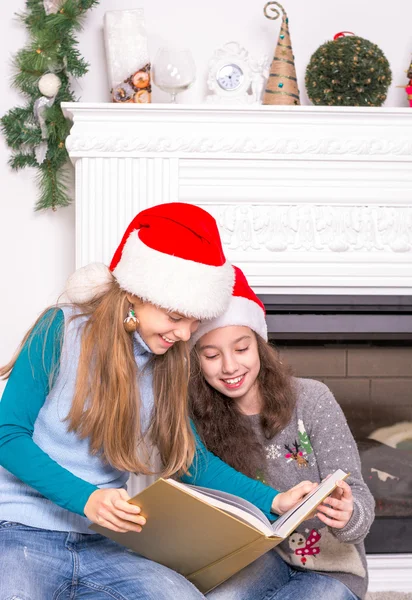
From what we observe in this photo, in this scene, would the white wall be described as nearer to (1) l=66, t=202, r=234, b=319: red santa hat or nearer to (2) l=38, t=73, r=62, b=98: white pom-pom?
(2) l=38, t=73, r=62, b=98: white pom-pom

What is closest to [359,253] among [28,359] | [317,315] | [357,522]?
[317,315]

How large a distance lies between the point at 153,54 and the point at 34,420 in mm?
1272

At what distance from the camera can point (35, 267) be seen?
2262 mm

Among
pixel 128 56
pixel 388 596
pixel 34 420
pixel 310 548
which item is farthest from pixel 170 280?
pixel 388 596

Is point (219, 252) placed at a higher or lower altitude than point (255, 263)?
higher

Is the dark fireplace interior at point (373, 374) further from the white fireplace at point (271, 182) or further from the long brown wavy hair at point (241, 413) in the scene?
the long brown wavy hair at point (241, 413)

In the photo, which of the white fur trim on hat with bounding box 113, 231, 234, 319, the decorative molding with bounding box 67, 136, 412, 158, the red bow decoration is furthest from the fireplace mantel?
the red bow decoration

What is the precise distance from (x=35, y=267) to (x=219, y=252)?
3.19 feet

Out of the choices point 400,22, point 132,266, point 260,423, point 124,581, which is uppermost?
point 400,22

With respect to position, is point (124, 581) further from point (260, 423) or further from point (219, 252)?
point (219, 252)

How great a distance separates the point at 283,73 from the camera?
6.83ft

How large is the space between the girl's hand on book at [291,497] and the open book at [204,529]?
103 mm

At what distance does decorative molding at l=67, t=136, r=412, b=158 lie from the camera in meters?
2.01

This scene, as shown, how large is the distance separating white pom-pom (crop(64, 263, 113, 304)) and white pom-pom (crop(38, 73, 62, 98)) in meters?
0.85
